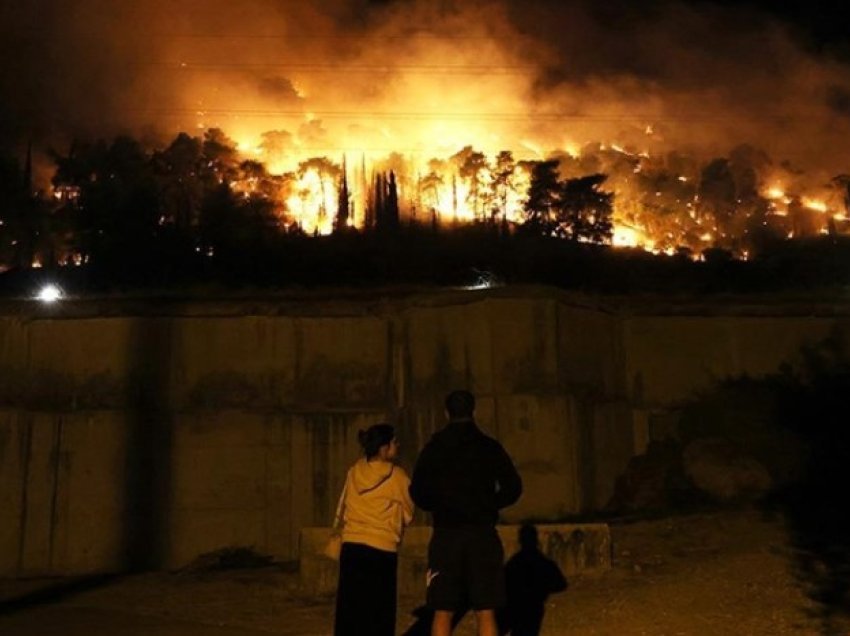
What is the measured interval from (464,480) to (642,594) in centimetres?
442

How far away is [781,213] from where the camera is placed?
69.7 m

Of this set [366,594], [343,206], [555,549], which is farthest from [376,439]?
[343,206]

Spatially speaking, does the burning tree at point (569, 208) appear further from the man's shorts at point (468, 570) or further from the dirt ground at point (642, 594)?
the man's shorts at point (468, 570)

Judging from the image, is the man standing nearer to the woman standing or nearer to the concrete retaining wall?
the woman standing

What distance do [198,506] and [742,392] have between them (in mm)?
10068

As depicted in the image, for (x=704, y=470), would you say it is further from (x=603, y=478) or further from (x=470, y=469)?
(x=470, y=469)

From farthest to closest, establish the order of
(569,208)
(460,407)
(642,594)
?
(569,208) < (642,594) < (460,407)

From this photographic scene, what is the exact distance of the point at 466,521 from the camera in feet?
16.8

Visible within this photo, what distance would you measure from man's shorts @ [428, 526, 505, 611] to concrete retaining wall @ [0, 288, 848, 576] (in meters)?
9.93

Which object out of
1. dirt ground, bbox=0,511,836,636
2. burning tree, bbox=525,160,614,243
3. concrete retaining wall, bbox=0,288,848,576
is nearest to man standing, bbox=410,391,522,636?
dirt ground, bbox=0,511,836,636

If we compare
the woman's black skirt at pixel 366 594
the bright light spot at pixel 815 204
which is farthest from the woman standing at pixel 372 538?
the bright light spot at pixel 815 204

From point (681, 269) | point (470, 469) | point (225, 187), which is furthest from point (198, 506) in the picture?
point (225, 187)

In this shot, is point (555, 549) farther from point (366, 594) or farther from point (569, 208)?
point (569, 208)

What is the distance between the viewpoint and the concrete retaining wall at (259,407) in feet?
49.8
